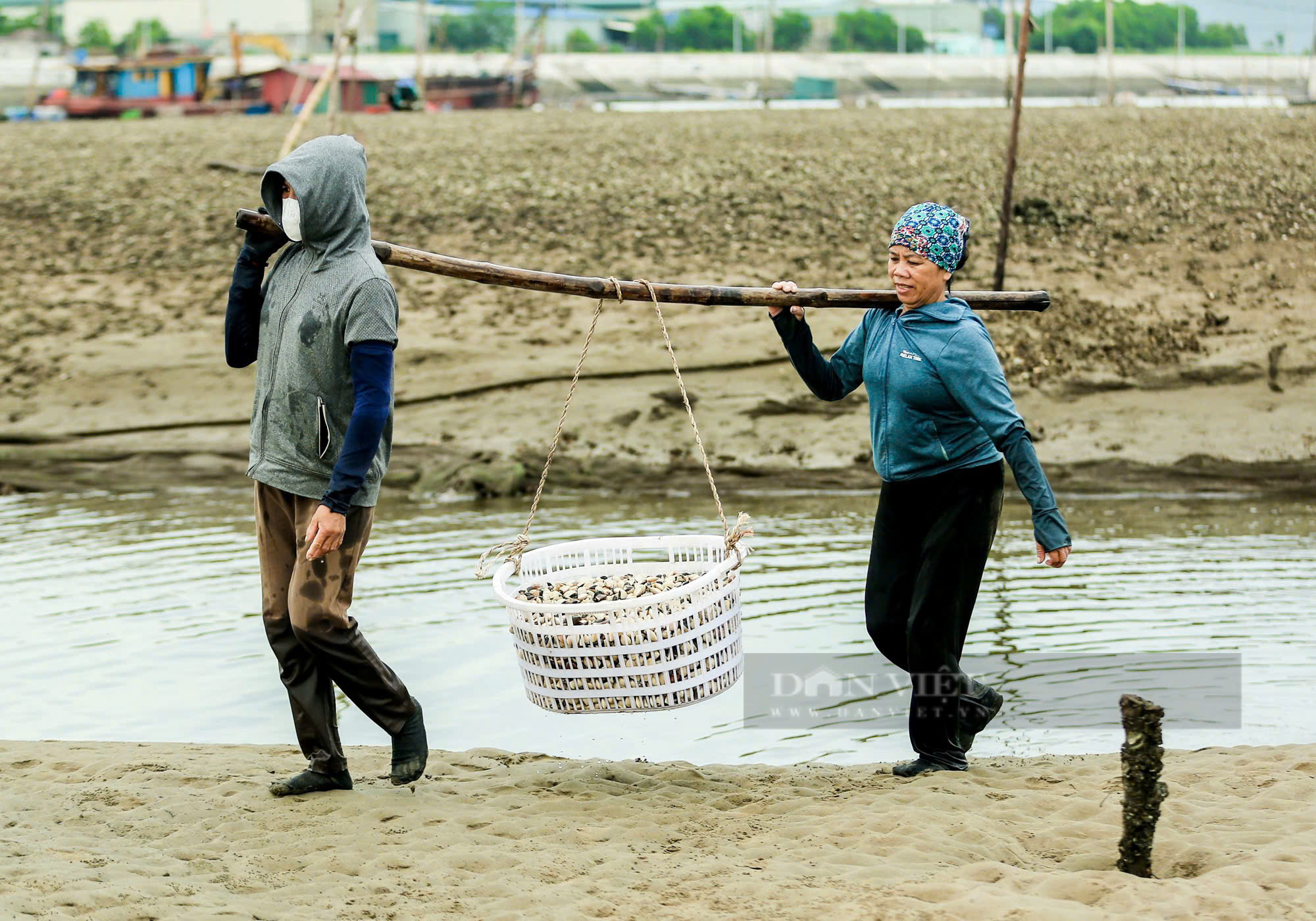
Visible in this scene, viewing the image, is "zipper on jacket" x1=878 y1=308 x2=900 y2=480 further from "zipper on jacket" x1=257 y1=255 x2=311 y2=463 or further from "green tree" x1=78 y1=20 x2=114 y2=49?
"green tree" x1=78 y1=20 x2=114 y2=49

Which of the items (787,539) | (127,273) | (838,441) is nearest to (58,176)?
(127,273)

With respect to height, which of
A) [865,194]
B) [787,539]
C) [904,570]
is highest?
[865,194]

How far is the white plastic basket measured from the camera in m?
4.74

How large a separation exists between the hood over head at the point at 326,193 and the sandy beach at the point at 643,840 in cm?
191

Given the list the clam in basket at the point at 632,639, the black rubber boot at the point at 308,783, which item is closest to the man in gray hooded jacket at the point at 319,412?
the black rubber boot at the point at 308,783

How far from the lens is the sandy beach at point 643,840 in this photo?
4.04m

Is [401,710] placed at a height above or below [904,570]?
below

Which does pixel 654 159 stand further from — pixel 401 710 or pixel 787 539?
pixel 401 710

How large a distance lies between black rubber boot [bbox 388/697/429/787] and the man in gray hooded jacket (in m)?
0.12

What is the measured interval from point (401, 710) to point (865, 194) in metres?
13.0

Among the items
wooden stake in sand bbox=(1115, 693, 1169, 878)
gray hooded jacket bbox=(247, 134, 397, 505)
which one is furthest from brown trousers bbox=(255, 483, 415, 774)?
wooden stake in sand bbox=(1115, 693, 1169, 878)

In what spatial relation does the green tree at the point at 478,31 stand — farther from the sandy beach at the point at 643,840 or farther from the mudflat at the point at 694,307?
the sandy beach at the point at 643,840

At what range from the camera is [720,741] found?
6211 millimetres

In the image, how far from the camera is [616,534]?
10.3m
